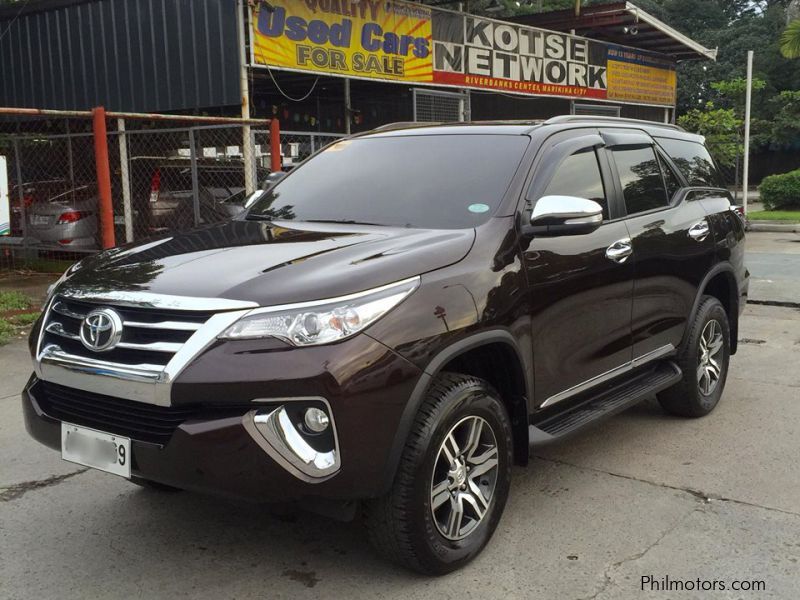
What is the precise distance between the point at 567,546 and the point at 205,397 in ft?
5.65

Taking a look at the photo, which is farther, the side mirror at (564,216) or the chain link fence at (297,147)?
the chain link fence at (297,147)

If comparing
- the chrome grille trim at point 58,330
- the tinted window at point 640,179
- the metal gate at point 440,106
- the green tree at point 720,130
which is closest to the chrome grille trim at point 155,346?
the chrome grille trim at point 58,330

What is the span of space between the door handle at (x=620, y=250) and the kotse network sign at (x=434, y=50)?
892 centimetres

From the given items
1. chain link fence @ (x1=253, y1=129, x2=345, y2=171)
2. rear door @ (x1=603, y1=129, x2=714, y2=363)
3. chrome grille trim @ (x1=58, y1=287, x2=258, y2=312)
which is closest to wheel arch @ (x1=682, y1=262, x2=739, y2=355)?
rear door @ (x1=603, y1=129, x2=714, y2=363)

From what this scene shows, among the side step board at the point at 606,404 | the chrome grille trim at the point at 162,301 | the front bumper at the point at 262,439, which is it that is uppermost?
the chrome grille trim at the point at 162,301

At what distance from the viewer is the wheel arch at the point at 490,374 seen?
2965mm

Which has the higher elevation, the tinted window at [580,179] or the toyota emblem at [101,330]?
the tinted window at [580,179]

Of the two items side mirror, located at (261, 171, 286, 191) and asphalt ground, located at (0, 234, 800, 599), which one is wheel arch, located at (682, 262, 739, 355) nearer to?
asphalt ground, located at (0, 234, 800, 599)

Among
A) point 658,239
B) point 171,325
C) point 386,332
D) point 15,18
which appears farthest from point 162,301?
point 15,18

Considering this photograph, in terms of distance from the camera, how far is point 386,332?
2.92m

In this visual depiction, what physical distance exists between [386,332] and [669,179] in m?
2.90

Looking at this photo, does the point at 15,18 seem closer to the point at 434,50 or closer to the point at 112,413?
the point at 434,50

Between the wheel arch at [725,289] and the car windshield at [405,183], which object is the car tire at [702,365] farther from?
the car windshield at [405,183]

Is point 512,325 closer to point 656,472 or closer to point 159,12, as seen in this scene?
point 656,472
